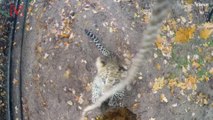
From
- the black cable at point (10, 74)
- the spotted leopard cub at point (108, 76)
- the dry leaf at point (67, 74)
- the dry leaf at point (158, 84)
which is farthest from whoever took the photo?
the black cable at point (10, 74)

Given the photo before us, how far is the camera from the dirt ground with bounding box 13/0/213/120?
369cm

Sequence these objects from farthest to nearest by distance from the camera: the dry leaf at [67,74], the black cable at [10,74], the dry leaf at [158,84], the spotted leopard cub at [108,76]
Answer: the black cable at [10,74], the dry leaf at [67,74], the dry leaf at [158,84], the spotted leopard cub at [108,76]

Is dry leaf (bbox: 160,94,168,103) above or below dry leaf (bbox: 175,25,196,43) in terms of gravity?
below

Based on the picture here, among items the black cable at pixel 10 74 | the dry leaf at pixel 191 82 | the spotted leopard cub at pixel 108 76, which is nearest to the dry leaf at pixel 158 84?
the dry leaf at pixel 191 82

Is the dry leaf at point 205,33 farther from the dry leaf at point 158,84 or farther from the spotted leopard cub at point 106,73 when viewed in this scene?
the spotted leopard cub at point 106,73

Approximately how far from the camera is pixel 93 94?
3.59 metres

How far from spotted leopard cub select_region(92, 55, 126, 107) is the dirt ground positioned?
0.09m

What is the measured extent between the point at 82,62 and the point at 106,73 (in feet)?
1.24

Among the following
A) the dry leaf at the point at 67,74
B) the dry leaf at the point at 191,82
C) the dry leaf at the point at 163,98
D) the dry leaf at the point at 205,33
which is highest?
the dry leaf at the point at 205,33

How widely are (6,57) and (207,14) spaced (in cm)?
256

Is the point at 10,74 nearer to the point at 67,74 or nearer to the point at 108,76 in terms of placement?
the point at 67,74

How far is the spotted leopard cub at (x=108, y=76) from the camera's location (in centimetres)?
339

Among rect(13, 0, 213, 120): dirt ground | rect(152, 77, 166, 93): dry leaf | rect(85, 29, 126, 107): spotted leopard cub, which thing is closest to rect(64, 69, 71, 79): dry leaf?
rect(13, 0, 213, 120): dirt ground

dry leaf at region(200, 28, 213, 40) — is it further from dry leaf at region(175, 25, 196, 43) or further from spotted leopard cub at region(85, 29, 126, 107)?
spotted leopard cub at region(85, 29, 126, 107)
